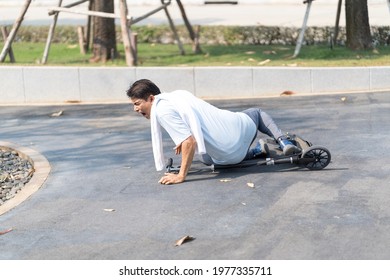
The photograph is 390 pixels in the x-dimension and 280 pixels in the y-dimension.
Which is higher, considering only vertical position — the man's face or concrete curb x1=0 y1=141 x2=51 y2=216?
the man's face

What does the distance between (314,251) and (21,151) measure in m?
5.21

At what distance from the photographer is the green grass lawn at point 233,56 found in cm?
1611

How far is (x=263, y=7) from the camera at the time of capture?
28156mm

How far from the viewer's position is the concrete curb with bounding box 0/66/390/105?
585 inches

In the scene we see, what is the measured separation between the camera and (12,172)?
1074cm

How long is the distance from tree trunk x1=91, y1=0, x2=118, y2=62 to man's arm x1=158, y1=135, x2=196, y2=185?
7.63m

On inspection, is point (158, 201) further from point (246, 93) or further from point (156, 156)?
point (246, 93)

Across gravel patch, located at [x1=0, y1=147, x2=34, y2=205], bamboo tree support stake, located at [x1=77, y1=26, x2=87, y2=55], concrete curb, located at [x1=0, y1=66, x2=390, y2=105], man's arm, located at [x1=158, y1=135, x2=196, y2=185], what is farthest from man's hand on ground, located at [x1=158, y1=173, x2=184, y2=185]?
bamboo tree support stake, located at [x1=77, y1=26, x2=87, y2=55]

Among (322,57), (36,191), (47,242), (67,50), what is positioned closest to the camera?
(47,242)

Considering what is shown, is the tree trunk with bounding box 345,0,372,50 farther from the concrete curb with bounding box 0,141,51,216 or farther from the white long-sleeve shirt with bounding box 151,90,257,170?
the white long-sleeve shirt with bounding box 151,90,257,170

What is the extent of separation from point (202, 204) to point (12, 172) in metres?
2.78

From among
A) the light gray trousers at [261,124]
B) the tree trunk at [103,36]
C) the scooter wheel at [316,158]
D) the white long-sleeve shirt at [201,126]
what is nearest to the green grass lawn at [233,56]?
the tree trunk at [103,36]

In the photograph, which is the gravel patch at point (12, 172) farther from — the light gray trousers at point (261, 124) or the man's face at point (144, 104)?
the light gray trousers at point (261, 124)

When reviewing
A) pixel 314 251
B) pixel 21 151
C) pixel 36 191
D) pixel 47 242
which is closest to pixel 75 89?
pixel 21 151
